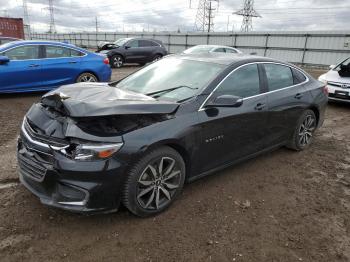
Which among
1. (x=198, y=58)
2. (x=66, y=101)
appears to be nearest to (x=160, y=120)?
(x=66, y=101)

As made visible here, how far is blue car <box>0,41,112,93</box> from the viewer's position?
7.71m

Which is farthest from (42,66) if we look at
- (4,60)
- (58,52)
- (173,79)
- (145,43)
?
(145,43)

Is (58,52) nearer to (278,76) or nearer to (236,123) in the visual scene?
(278,76)

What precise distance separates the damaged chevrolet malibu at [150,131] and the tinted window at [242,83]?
1 centimetres

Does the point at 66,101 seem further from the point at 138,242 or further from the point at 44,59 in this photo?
the point at 44,59

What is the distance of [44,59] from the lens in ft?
26.7

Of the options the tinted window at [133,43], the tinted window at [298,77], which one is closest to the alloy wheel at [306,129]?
the tinted window at [298,77]

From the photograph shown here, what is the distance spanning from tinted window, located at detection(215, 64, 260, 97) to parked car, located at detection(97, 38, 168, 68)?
45.1 feet

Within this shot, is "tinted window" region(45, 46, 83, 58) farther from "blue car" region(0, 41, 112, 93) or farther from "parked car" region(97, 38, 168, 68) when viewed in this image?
"parked car" region(97, 38, 168, 68)

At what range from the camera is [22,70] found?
779 centimetres

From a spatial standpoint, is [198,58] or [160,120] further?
[198,58]

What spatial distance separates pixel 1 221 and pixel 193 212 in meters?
1.89

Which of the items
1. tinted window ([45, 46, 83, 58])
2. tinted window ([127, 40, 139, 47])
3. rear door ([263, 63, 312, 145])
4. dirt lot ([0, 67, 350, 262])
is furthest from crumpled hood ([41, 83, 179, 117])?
tinted window ([127, 40, 139, 47])

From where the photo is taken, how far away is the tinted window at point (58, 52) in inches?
327
